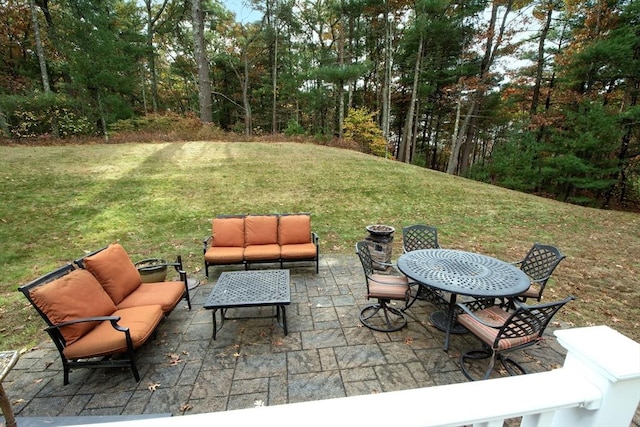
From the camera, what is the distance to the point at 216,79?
2325 centimetres

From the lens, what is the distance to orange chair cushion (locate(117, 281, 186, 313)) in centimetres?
314

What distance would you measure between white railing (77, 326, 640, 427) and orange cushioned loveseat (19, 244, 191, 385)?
2.23 metres

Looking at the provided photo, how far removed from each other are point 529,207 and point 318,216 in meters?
7.14

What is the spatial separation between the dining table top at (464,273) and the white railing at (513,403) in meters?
1.75

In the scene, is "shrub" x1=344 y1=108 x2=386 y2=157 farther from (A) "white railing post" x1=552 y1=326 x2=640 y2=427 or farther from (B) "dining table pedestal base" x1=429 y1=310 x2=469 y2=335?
(A) "white railing post" x1=552 y1=326 x2=640 y2=427

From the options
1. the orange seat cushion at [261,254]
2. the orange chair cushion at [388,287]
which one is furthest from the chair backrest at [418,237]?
the orange seat cushion at [261,254]

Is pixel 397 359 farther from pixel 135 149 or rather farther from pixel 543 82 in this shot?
pixel 543 82

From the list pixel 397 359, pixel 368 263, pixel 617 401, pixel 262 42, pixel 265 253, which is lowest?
pixel 397 359

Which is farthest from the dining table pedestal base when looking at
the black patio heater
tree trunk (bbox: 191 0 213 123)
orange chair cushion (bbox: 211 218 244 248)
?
tree trunk (bbox: 191 0 213 123)

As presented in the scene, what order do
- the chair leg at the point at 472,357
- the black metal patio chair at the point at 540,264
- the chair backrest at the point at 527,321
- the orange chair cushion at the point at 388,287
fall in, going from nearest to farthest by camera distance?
1. the chair backrest at the point at 527,321
2. the chair leg at the point at 472,357
3. the orange chair cushion at the point at 388,287
4. the black metal patio chair at the point at 540,264

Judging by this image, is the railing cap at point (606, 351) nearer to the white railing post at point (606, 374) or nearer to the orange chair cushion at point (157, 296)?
the white railing post at point (606, 374)

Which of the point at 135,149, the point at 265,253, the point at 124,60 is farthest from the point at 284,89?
the point at 265,253

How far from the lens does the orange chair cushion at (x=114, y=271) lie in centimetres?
307

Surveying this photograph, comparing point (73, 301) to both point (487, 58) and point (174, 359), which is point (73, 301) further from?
point (487, 58)
